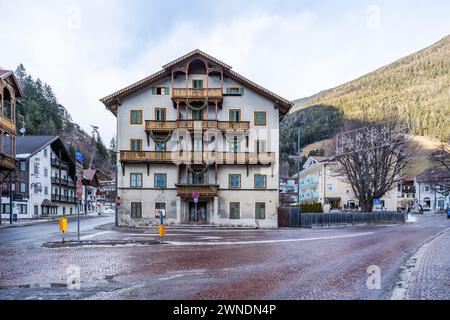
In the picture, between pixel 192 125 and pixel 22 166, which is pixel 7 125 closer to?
pixel 192 125

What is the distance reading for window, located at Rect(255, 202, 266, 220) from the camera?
40.8 metres

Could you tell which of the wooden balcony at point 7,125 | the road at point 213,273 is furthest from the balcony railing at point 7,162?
the road at point 213,273

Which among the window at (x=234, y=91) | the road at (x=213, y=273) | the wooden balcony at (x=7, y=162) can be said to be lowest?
the road at (x=213, y=273)

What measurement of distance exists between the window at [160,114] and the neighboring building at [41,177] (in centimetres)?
2441

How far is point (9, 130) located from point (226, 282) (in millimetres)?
36413

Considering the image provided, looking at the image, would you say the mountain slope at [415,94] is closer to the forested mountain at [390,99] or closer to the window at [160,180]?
the forested mountain at [390,99]

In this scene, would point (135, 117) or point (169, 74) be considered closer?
point (135, 117)

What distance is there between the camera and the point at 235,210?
134 feet

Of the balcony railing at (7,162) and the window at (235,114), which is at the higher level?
the window at (235,114)

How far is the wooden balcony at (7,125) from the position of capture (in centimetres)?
3880

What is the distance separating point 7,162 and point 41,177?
2766 centimetres

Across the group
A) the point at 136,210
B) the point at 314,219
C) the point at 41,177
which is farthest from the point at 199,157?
the point at 41,177

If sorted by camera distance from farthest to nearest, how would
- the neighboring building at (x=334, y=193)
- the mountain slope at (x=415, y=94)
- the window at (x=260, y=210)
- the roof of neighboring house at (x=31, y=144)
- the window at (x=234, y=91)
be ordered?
the mountain slope at (x=415, y=94)
the neighboring building at (x=334, y=193)
the roof of neighboring house at (x=31, y=144)
the window at (x=234, y=91)
the window at (x=260, y=210)

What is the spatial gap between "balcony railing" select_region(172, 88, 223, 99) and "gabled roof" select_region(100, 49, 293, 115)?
80.6 inches
